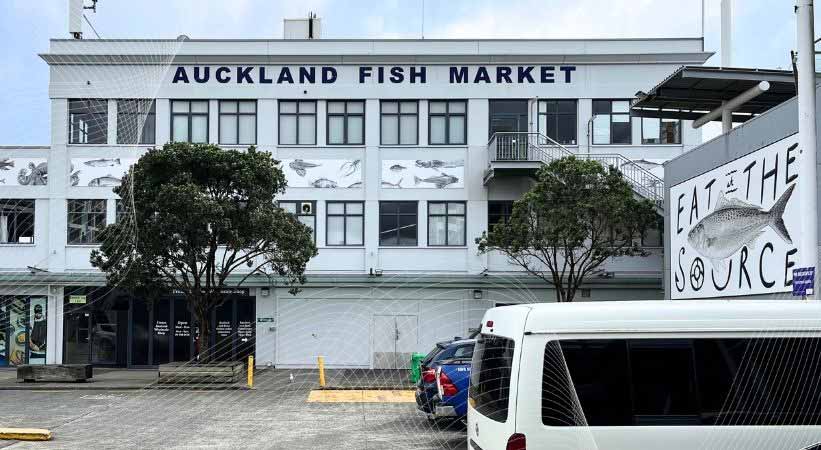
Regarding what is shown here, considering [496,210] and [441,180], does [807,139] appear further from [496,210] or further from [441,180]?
[441,180]

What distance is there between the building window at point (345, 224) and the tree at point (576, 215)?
21.2 feet

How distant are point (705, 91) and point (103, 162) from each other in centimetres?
2383

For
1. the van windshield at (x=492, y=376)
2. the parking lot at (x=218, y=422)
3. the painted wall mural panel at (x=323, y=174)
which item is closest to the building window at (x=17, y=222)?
the painted wall mural panel at (x=323, y=174)

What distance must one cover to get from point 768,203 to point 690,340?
12024 millimetres

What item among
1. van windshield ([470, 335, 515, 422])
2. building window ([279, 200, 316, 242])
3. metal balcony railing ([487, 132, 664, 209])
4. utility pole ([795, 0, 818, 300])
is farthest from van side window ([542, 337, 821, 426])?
building window ([279, 200, 316, 242])

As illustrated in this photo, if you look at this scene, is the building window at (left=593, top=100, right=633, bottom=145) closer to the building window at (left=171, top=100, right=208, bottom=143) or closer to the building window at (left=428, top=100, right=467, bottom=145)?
the building window at (left=428, top=100, right=467, bottom=145)

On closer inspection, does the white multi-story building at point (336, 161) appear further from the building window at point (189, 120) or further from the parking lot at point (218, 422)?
the parking lot at point (218, 422)

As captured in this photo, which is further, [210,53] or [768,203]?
[210,53]

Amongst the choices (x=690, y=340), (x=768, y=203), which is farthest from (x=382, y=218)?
(x=690, y=340)

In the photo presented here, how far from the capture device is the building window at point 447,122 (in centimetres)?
3472

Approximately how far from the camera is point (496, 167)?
32656 mm

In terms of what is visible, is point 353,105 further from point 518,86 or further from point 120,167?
point 120,167

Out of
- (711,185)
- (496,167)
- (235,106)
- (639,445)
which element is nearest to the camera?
(639,445)

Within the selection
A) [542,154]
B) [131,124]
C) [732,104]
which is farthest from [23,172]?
[732,104]
